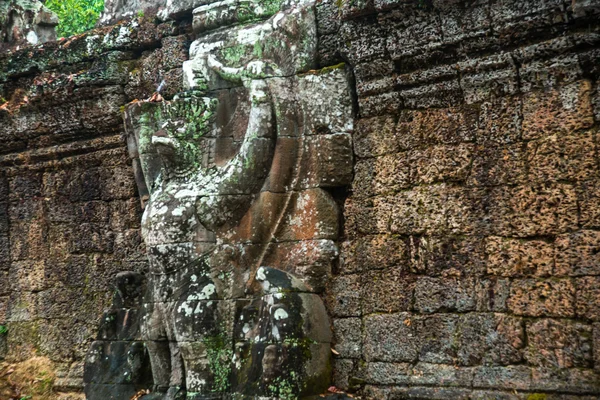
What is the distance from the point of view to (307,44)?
6.82m

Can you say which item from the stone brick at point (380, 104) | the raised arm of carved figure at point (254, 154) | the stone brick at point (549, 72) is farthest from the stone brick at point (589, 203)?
the raised arm of carved figure at point (254, 154)

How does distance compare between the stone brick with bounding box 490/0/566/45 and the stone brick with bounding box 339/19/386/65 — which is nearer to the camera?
the stone brick with bounding box 490/0/566/45

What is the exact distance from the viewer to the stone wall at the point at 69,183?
809cm

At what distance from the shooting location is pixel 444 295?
19.5 ft

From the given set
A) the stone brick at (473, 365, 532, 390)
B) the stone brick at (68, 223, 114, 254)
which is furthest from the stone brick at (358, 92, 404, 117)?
the stone brick at (68, 223, 114, 254)

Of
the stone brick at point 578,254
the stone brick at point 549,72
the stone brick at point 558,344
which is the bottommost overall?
the stone brick at point 558,344

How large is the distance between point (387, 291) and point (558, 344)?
1329mm

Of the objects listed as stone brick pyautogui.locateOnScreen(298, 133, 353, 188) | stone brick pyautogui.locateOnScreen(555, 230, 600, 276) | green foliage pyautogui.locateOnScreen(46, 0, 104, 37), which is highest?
green foliage pyautogui.locateOnScreen(46, 0, 104, 37)

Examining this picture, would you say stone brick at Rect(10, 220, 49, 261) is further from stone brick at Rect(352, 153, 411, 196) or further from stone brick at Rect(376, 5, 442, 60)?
stone brick at Rect(376, 5, 442, 60)

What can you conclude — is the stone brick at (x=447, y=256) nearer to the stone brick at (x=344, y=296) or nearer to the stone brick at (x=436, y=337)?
the stone brick at (x=436, y=337)

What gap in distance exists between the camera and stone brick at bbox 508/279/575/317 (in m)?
5.38

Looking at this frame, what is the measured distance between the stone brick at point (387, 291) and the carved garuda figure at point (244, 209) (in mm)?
351

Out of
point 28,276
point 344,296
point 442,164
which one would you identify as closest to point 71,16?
point 28,276

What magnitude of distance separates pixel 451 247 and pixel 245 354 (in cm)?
171
